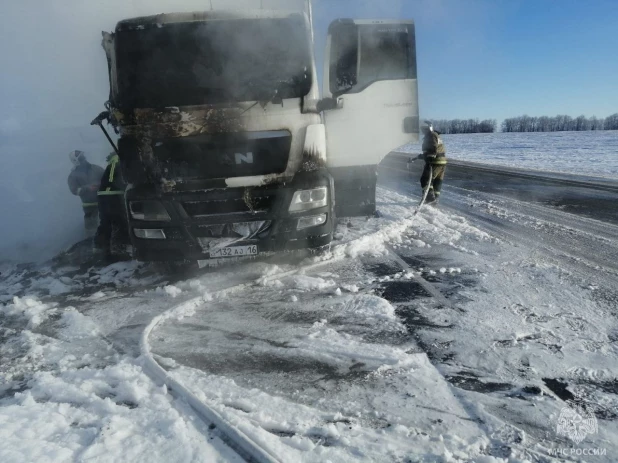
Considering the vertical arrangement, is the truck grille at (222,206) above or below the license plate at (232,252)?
above

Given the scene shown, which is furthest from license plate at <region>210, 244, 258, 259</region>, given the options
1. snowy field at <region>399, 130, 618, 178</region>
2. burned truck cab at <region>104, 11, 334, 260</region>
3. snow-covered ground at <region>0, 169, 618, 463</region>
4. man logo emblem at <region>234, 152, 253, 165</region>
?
snowy field at <region>399, 130, 618, 178</region>

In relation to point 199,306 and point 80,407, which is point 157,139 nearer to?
point 199,306

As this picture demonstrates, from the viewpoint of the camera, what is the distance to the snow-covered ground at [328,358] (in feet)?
6.32

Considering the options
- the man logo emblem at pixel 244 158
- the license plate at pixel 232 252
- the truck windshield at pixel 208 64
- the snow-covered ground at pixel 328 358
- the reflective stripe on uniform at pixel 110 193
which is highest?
the truck windshield at pixel 208 64

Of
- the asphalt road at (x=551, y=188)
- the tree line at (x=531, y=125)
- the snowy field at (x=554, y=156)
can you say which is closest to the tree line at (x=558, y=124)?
the tree line at (x=531, y=125)

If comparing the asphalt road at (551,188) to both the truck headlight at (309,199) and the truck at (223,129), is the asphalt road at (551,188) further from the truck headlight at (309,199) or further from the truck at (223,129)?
the truck at (223,129)

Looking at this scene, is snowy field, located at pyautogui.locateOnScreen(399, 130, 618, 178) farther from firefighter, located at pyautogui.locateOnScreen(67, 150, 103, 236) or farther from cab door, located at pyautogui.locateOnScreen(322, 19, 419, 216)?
firefighter, located at pyautogui.locateOnScreen(67, 150, 103, 236)

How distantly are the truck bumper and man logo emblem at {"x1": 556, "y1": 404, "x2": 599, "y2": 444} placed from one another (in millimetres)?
2642

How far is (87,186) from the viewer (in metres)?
6.47

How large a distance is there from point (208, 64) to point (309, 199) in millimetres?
1643

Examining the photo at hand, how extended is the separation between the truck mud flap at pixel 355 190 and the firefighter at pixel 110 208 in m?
2.93

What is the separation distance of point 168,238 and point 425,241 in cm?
330

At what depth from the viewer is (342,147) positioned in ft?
20.1

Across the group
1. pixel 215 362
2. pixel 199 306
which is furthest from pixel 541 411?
pixel 199 306
